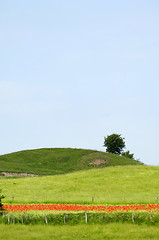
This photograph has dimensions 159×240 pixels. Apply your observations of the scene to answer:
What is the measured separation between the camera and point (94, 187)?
65938mm

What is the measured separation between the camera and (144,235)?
3052 cm

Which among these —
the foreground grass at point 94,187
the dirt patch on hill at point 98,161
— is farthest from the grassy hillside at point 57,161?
the foreground grass at point 94,187

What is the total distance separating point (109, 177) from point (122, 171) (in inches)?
281

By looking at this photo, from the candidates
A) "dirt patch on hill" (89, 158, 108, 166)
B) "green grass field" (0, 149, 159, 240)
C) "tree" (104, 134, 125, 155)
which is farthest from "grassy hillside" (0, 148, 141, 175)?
"tree" (104, 134, 125, 155)

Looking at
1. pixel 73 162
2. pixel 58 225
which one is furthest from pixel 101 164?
pixel 58 225

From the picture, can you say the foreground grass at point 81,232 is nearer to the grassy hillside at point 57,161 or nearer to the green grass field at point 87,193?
the green grass field at point 87,193

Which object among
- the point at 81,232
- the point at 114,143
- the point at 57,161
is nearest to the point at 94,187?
the point at 81,232

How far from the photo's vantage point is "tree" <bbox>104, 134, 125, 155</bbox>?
153625mm

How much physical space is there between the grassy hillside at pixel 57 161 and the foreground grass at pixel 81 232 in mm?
68000

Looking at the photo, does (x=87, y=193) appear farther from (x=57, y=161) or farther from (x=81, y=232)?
(x=57, y=161)

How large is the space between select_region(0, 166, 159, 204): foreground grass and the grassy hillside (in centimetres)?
2792

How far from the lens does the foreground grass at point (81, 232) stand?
30.5 m

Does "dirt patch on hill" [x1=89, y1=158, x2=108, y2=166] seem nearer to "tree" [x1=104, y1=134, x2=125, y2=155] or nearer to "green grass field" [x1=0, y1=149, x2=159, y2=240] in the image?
"green grass field" [x1=0, y1=149, x2=159, y2=240]

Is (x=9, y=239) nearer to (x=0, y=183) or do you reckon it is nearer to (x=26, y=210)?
(x=26, y=210)
